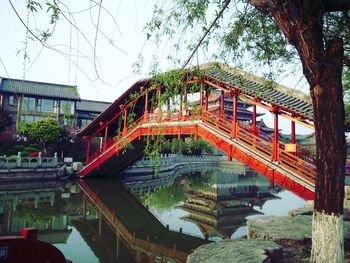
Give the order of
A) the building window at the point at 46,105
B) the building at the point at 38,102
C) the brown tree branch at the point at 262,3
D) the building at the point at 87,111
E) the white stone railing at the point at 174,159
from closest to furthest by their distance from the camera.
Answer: the brown tree branch at the point at 262,3
the white stone railing at the point at 174,159
the building at the point at 38,102
the building window at the point at 46,105
the building at the point at 87,111

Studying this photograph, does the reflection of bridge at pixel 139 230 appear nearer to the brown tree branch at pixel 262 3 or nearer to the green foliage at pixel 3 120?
the brown tree branch at pixel 262 3

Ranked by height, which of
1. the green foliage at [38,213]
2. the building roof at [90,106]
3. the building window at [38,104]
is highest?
Answer: the building roof at [90,106]

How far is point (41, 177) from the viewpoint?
61.4 feet

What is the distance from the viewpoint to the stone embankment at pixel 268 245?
3.99 m

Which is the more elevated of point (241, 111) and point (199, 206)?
point (241, 111)

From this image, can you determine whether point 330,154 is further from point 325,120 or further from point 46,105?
point 46,105

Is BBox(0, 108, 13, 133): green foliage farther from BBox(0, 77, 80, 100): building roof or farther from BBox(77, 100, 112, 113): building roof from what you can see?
BBox(77, 100, 112, 113): building roof

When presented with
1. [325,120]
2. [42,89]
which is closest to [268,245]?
[325,120]

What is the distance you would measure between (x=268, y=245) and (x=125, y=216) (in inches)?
311

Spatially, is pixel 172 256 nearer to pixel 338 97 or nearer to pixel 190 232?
pixel 190 232

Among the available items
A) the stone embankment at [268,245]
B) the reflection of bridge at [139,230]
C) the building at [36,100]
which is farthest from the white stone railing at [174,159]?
the stone embankment at [268,245]

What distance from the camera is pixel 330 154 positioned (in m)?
3.28

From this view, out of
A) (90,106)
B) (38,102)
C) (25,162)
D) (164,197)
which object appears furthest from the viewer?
(90,106)

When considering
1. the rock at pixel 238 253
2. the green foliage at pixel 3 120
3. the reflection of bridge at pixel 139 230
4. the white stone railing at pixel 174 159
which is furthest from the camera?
the white stone railing at pixel 174 159
